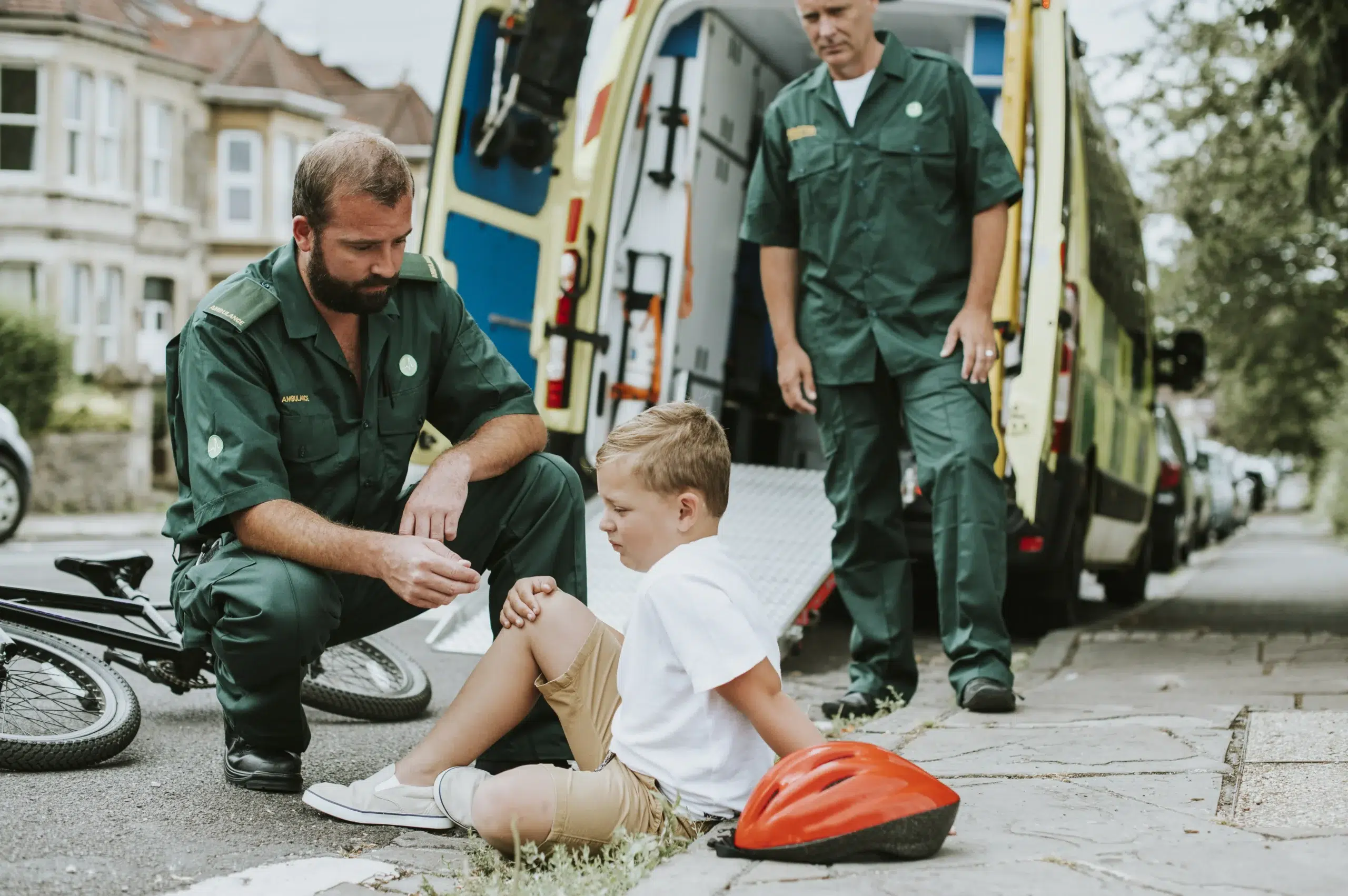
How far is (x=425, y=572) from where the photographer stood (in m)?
3.05

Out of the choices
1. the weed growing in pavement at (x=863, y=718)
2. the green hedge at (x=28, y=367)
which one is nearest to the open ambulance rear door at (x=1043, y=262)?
the weed growing in pavement at (x=863, y=718)

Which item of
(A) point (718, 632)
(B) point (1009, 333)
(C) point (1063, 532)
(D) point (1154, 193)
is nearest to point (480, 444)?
(A) point (718, 632)

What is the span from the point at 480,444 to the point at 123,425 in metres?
17.5

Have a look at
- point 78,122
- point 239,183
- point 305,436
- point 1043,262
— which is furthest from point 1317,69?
point 239,183

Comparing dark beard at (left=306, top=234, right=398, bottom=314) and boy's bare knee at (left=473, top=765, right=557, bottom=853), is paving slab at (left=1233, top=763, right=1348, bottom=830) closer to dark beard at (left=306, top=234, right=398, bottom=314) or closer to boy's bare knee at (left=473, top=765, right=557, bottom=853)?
boy's bare knee at (left=473, top=765, right=557, bottom=853)

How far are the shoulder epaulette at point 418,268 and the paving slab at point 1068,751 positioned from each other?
1584 mm

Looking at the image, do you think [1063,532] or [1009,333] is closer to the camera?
[1009,333]

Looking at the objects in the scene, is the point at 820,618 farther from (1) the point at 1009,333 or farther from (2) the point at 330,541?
(2) the point at 330,541

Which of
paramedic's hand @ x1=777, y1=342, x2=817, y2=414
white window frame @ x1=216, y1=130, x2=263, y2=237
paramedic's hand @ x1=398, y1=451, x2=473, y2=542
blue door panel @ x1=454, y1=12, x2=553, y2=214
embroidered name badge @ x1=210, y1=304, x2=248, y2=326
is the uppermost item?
white window frame @ x1=216, y1=130, x2=263, y2=237

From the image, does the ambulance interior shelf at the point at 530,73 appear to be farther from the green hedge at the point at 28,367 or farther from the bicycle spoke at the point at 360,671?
the green hedge at the point at 28,367

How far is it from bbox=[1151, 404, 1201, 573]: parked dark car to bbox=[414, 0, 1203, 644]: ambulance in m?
7.85

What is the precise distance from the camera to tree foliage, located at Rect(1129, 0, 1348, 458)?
12.2 m

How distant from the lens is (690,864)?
265cm

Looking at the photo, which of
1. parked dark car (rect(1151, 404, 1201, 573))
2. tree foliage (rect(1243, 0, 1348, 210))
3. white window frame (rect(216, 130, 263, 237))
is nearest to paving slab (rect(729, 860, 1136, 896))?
tree foliage (rect(1243, 0, 1348, 210))
